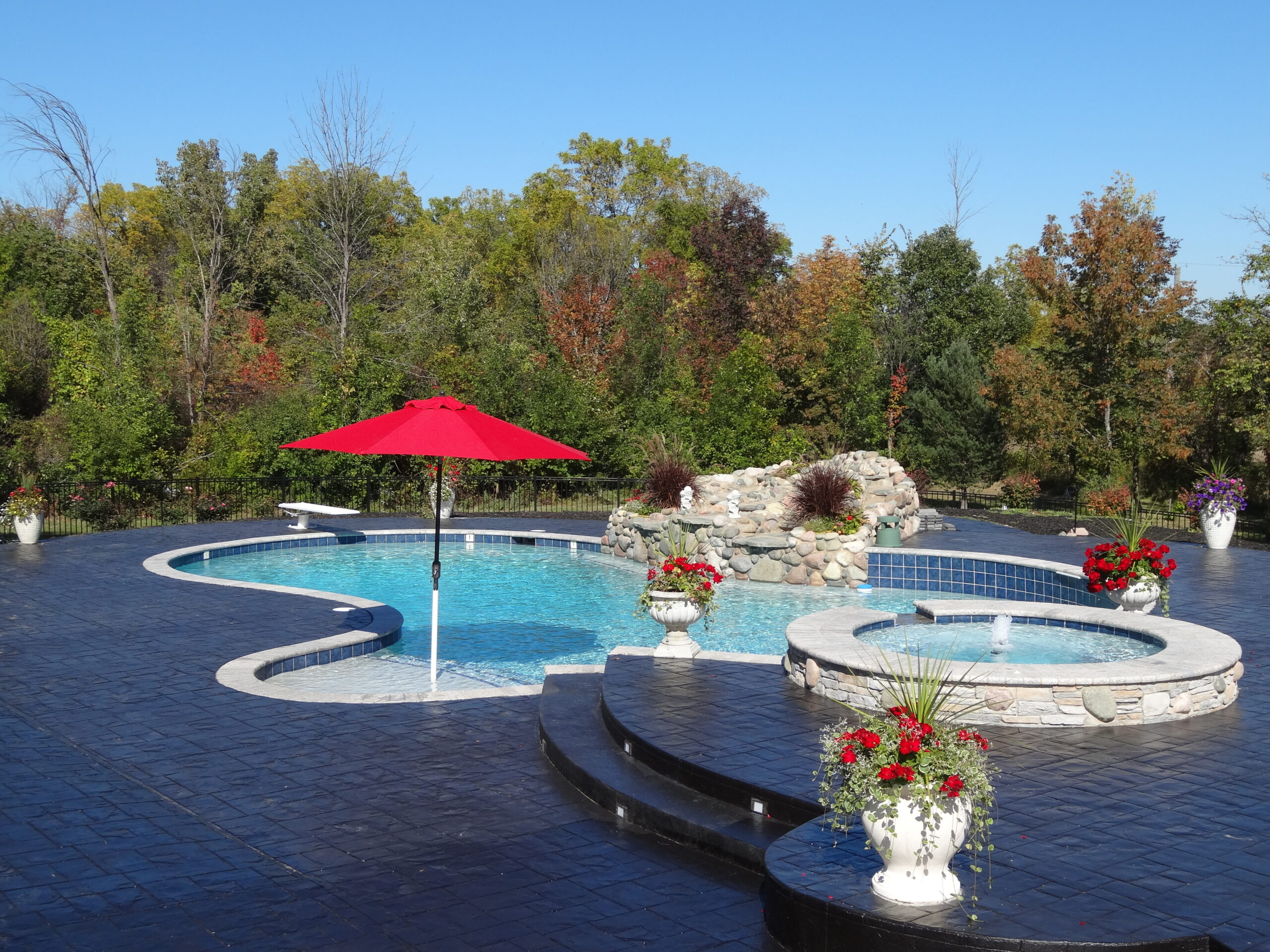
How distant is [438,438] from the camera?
352 inches

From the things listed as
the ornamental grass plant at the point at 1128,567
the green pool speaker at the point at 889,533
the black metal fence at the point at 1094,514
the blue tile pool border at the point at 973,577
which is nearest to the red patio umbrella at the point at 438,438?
the ornamental grass plant at the point at 1128,567

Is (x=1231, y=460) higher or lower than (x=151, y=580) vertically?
higher

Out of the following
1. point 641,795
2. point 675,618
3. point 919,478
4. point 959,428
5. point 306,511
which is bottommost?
point 641,795

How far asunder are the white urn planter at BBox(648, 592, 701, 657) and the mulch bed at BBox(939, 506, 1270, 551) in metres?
11.7

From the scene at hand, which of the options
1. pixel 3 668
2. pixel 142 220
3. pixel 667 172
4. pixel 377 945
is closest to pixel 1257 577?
pixel 377 945

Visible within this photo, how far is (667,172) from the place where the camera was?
51812mm

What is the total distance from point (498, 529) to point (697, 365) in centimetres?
1471

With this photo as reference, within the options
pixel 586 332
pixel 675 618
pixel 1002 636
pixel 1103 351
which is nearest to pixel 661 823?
pixel 675 618

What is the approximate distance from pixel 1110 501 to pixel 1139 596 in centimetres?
1259

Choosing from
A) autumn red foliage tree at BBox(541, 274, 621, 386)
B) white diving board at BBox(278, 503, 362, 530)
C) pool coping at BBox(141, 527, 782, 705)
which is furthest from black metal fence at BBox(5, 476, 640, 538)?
pool coping at BBox(141, 527, 782, 705)

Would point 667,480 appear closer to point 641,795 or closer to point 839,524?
point 839,524

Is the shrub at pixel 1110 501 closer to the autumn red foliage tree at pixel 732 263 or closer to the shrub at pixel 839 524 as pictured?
the shrub at pixel 839 524

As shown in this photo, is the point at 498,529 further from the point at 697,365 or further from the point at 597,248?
the point at 597,248

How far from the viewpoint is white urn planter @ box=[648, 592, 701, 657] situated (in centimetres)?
953
